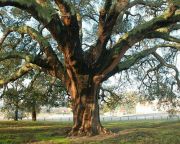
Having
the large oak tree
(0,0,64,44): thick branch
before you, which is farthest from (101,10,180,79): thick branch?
(0,0,64,44): thick branch

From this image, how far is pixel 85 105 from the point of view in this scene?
2034 centimetres

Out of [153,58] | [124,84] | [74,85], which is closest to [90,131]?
[74,85]

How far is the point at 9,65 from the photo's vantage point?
1045 inches

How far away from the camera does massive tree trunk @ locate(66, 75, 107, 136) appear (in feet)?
65.6

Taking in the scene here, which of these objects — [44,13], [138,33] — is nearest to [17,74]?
[44,13]

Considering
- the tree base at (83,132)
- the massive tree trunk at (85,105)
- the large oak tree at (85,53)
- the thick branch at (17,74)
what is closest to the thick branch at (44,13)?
the large oak tree at (85,53)

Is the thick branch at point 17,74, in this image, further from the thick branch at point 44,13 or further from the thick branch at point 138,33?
the thick branch at point 138,33

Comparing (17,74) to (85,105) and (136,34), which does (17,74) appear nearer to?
(85,105)

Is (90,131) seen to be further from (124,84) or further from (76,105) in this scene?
(124,84)

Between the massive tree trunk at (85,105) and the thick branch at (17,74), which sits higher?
the thick branch at (17,74)

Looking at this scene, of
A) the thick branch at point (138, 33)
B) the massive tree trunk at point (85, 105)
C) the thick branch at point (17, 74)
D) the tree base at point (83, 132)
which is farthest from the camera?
the thick branch at point (17, 74)

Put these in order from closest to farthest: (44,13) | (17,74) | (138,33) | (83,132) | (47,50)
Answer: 1. (44,13)
2. (138,33)
3. (83,132)
4. (47,50)
5. (17,74)

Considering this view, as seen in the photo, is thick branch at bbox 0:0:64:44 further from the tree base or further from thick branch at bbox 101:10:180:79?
the tree base

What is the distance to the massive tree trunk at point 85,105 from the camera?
65.6 feet
